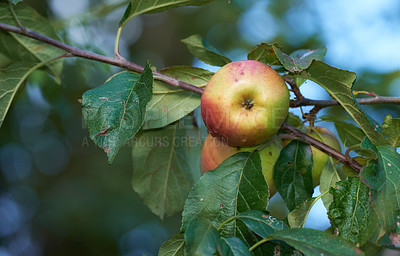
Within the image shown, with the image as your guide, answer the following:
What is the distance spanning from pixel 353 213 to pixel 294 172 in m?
0.24

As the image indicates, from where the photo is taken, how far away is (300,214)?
1001mm

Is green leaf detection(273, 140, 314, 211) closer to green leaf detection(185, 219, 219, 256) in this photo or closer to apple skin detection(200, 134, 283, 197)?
apple skin detection(200, 134, 283, 197)

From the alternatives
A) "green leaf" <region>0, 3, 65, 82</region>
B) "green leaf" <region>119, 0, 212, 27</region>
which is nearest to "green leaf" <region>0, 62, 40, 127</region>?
Result: "green leaf" <region>0, 3, 65, 82</region>

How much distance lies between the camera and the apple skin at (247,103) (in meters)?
0.98

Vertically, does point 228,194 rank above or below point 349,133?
below

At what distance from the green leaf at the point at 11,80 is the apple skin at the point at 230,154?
65 cm

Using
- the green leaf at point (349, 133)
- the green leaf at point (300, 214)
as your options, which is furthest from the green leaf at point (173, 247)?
the green leaf at point (349, 133)

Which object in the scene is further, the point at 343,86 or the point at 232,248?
the point at 343,86

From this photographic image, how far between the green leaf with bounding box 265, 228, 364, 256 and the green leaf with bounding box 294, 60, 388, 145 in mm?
312

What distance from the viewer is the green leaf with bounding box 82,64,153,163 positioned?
901 millimetres

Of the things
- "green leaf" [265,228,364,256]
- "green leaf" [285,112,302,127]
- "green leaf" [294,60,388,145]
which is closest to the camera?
"green leaf" [265,228,364,256]

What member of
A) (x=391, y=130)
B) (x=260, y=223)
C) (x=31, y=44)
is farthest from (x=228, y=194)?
(x=31, y=44)

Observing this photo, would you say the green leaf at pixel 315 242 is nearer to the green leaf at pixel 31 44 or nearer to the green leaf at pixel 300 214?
the green leaf at pixel 300 214

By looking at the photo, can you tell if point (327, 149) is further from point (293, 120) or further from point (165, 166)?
point (165, 166)
